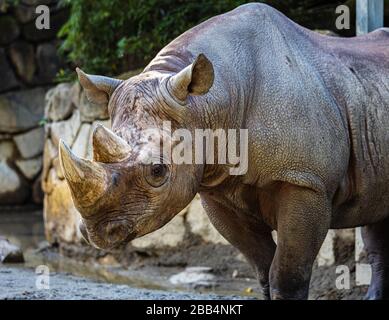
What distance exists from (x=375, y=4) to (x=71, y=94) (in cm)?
435

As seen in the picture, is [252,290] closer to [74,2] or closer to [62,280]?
[62,280]

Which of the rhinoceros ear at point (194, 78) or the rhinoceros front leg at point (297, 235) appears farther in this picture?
the rhinoceros front leg at point (297, 235)

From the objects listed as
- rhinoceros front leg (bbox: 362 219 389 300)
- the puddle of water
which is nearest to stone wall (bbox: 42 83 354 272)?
the puddle of water

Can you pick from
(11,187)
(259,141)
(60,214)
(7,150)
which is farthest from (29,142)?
(259,141)

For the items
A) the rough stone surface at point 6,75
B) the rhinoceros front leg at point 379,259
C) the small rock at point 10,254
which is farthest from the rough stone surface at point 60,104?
the rhinoceros front leg at point 379,259

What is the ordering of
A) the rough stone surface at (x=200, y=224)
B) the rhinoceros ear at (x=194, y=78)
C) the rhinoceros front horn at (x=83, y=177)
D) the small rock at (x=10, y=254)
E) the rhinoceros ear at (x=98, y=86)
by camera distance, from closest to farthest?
the rhinoceros front horn at (x=83, y=177) → the rhinoceros ear at (x=194, y=78) → the rhinoceros ear at (x=98, y=86) → the rough stone surface at (x=200, y=224) → the small rock at (x=10, y=254)

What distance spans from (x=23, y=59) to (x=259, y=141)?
33.9ft

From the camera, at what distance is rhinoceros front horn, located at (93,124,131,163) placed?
3.82 meters

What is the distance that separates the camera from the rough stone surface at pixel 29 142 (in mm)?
14047

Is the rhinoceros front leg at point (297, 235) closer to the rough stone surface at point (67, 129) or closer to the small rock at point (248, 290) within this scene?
the small rock at point (248, 290)

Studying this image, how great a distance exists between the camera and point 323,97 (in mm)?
4672

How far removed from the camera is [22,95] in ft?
46.5

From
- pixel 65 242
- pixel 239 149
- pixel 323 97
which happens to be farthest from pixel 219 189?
pixel 65 242

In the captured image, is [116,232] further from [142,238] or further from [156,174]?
[142,238]
